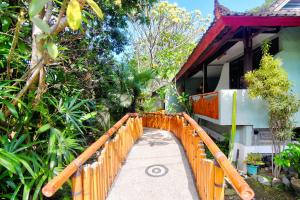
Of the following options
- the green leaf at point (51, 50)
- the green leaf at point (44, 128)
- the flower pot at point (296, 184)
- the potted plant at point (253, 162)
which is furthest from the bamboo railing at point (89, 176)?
the flower pot at point (296, 184)

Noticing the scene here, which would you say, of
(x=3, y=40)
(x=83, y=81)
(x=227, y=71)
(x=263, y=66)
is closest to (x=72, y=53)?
(x=83, y=81)

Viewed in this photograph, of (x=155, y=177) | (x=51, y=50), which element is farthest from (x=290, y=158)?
(x=51, y=50)

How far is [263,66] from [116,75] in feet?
18.0

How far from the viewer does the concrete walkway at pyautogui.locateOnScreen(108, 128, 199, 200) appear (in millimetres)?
3684

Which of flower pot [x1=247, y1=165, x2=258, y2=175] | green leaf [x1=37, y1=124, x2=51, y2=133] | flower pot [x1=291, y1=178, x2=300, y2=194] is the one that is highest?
green leaf [x1=37, y1=124, x2=51, y2=133]

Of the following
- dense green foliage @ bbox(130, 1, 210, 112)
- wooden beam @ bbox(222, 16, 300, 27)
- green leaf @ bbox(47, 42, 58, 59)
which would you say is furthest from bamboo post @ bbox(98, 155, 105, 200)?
dense green foliage @ bbox(130, 1, 210, 112)

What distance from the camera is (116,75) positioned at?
955cm

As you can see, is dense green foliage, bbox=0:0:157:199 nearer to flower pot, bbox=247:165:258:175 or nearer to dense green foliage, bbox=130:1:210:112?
flower pot, bbox=247:165:258:175

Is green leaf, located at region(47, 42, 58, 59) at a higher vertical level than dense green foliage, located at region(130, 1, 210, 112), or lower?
lower

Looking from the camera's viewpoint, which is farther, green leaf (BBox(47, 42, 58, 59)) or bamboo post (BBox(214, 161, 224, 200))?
bamboo post (BBox(214, 161, 224, 200))

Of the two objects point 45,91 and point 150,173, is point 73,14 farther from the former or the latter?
point 150,173

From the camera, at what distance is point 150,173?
4.67m

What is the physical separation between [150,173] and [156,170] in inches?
8.2

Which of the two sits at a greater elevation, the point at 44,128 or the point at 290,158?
A: the point at 44,128
